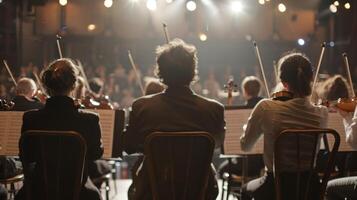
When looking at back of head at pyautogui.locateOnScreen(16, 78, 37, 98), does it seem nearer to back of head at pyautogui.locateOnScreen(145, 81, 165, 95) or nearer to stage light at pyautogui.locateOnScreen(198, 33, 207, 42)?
back of head at pyautogui.locateOnScreen(145, 81, 165, 95)

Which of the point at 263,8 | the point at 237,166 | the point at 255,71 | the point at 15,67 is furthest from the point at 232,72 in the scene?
the point at 237,166

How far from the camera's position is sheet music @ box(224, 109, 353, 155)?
3.19 m

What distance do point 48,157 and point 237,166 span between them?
186 cm

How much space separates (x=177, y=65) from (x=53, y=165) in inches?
29.0

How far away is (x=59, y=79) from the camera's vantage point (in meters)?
2.72

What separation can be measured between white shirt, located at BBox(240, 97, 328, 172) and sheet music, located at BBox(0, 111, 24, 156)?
125 centimetres

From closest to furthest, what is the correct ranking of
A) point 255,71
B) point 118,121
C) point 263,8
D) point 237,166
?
point 118,121 < point 237,166 < point 255,71 < point 263,8

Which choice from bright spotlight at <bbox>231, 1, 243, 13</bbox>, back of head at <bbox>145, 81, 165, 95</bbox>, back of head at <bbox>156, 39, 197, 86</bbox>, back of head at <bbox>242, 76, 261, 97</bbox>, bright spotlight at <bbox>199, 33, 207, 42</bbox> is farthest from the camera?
bright spotlight at <bbox>231, 1, 243, 13</bbox>

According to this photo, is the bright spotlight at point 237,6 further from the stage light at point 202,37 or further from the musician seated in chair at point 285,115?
the musician seated in chair at point 285,115

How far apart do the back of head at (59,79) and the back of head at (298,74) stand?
1.06 metres

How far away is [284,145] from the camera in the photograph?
2.68 metres

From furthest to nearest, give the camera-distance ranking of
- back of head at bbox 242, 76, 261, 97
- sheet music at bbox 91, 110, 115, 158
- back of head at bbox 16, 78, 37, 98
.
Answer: back of head at bbox 242, 76, 261, 97 < back of head at bbox 16, 78, 37, 98 < sheet music at bbox 91, 110, 115, 158

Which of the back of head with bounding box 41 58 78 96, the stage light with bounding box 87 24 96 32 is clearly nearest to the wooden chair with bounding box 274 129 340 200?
the back of head with bounding box 41 58 78 96

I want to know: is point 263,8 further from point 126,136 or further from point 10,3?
point 126,136
